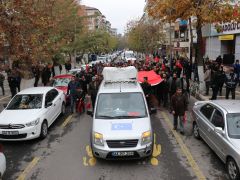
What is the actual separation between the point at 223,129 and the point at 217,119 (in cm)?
68

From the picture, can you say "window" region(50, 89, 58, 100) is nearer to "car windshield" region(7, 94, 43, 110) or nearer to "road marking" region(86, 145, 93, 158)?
"car windshield" region(7, 94, 43, 110)

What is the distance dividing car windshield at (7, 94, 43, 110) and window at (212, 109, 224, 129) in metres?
6.24

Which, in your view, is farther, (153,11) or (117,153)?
(153,11)

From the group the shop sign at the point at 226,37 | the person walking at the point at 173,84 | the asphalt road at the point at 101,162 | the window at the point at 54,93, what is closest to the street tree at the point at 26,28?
the window at the point at 54,93

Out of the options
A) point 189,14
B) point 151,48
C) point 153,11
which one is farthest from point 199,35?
point 151,48

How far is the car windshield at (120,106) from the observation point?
31.5 ft

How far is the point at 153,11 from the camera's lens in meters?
18.6

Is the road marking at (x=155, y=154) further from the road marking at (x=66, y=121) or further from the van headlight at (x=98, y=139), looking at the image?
the road marking at (x=66, y=121)

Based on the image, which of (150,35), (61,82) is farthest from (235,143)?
(150,35)

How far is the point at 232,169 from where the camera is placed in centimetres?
761

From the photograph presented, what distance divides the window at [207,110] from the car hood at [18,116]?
5467mm

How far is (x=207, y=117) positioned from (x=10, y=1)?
9390mm

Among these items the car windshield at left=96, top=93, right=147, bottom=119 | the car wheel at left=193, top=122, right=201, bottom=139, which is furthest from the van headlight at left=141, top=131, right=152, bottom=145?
the car wheel at left=193, top=122, right=201, bottom=139

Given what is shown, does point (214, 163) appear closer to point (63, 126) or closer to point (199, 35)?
point (63, 126)
